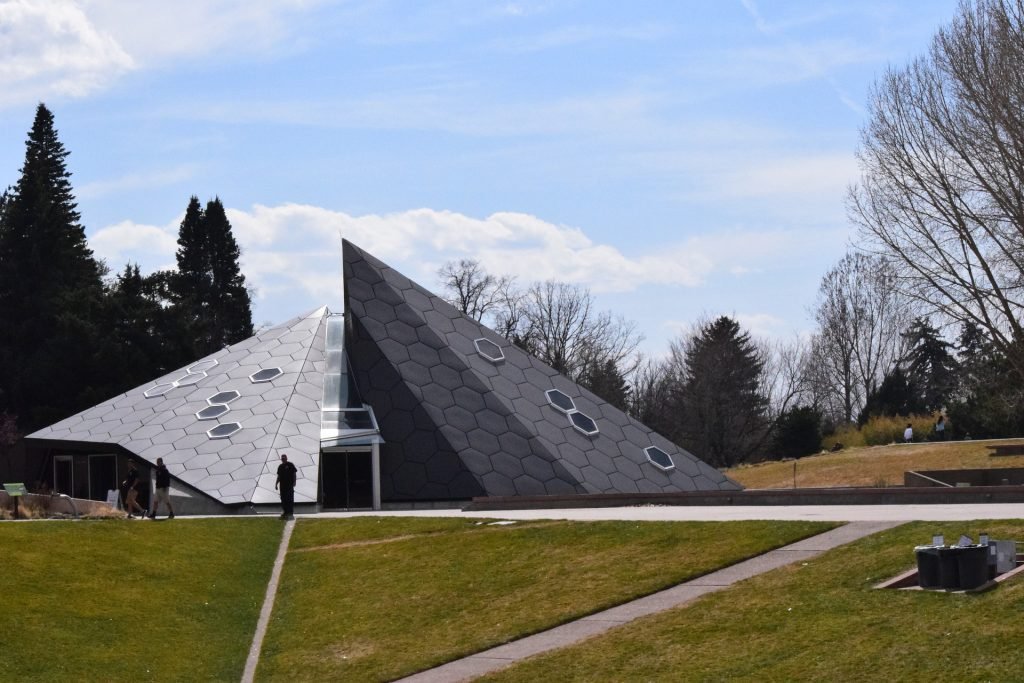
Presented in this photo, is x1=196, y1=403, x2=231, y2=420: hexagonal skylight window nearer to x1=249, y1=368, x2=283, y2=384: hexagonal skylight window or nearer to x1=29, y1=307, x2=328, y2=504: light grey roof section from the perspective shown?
x1=29, y1=307, x2=328, y2=504: light grey roof section

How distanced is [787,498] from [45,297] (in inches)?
2034

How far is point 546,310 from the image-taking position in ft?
258

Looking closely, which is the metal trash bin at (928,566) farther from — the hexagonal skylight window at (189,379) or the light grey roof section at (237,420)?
the hexagonal skylight window at (189,379)

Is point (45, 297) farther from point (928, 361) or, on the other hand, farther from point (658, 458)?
point (928, 361)

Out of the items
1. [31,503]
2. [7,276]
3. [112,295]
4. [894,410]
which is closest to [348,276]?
[31,503]

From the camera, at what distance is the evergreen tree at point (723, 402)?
231ft

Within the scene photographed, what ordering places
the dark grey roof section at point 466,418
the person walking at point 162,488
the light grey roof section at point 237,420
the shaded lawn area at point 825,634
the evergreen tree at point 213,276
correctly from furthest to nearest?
the evergreen tree at point 213,276 → the dark grey roof section at point 466,418 → the light grey roof section at point 237,420 → the person walking at point 162,488 → the shaded lawn area at point 825,634

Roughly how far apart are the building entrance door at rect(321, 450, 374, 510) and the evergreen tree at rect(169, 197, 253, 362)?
1768 inches

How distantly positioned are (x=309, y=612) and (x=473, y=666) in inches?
203

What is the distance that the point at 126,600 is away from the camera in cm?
1895

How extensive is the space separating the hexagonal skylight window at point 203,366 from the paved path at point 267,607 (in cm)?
1445

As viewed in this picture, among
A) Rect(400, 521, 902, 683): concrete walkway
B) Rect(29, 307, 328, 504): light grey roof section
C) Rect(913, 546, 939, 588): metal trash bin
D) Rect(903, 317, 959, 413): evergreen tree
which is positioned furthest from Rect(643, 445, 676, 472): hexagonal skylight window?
Rect(903, 317, 959, 413): evergreen tree

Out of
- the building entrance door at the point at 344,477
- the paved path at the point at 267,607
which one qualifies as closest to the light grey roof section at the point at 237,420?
the building entrance door at the point at 344,477

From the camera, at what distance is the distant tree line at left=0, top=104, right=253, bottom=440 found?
2522 inches
